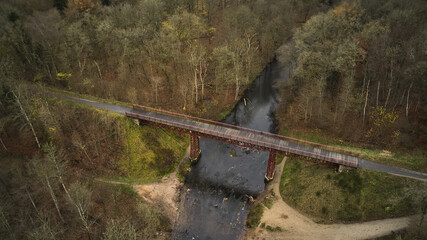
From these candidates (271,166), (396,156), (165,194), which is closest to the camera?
(396,156)

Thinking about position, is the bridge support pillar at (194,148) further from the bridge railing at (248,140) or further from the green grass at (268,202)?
the green grass at (268,202)

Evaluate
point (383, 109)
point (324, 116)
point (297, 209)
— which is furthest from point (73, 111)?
point (383, 109)

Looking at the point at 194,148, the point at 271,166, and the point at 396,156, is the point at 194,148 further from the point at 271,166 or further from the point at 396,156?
the point at 396,156

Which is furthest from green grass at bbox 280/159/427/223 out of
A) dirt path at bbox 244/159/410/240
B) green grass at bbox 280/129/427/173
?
green grass at bbox 280/129/427/173

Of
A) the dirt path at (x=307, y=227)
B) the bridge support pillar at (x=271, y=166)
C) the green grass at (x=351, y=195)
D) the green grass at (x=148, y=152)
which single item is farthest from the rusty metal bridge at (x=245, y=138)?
the dirt path at (x=307, y=227)

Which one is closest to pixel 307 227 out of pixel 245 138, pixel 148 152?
pixel 245 138
